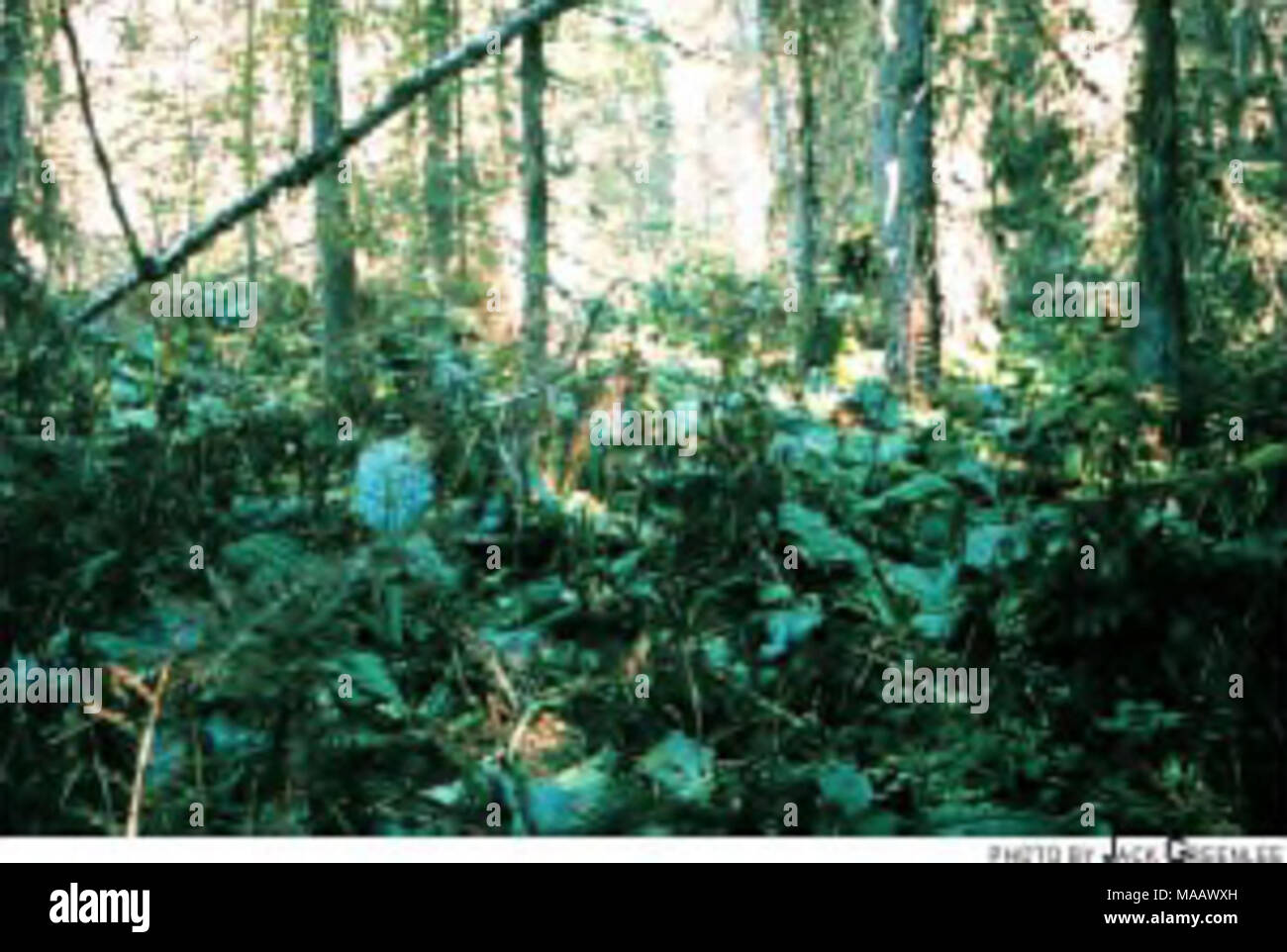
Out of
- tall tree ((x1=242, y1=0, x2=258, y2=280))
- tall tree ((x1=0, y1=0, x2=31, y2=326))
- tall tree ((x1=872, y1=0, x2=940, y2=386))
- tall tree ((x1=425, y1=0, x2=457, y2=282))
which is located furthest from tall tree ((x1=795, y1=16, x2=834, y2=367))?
tall tree ((x1=0, y1=0, x2=31, y2=326))

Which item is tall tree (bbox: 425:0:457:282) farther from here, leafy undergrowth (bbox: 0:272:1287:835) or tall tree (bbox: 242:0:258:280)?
tall tree (bbox: 242:0:258:280)

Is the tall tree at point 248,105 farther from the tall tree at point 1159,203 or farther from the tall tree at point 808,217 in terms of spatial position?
the tall tree at point 1159,203

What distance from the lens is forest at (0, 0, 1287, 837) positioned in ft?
17.3

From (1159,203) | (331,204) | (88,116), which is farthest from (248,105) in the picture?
(1159,203)

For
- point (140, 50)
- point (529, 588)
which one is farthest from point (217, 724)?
point (140, 50)

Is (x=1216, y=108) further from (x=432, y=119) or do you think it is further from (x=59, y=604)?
(x=59, y=604)

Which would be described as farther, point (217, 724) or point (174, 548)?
point (174, 548)

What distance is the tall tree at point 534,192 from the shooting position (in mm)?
8047

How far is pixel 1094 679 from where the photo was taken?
6.18 m

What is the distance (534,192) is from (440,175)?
3.14 feet

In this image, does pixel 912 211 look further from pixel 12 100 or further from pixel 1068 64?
pixel 12 100

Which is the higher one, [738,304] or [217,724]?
[738,304]

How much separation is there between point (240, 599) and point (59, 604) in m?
1.07

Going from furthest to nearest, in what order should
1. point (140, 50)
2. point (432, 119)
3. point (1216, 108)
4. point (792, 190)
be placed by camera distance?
point (792, 190), point (1216, 108), point (432, 119), point (140, 50)
